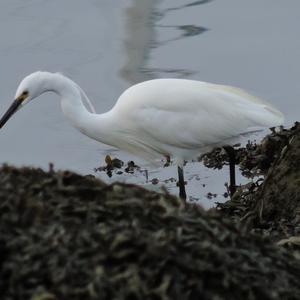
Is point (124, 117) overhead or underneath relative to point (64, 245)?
overhead

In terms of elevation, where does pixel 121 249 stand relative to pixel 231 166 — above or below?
below

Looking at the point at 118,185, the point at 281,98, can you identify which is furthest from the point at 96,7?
the point at 118,185

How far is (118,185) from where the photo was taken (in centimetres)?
475

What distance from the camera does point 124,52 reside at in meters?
12.8

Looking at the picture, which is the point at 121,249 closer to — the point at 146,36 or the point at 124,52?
→ the point at 124,52

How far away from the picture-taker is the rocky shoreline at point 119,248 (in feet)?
13.5

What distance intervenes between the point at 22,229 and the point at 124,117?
5578 mm

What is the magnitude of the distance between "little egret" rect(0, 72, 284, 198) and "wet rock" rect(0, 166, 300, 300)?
488 cm

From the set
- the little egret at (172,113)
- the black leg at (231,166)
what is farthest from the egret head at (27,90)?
the black leg at (231,166)

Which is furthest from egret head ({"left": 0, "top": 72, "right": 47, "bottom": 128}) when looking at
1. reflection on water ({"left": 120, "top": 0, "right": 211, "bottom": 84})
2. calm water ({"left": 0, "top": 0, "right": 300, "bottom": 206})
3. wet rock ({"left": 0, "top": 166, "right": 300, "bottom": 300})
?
wet rock ({"left": 0, "top": 166, "right": 300, "bottom": 300})

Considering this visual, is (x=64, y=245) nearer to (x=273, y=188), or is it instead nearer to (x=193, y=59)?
(x=273, y=188)

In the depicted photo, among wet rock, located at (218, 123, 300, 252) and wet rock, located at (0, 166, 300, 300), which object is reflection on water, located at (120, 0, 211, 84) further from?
wet rock, located at (0, 166, 300, 300)

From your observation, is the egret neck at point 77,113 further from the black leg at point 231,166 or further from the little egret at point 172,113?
the black leg at point 231,166

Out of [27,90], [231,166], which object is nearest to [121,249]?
[27,90]
